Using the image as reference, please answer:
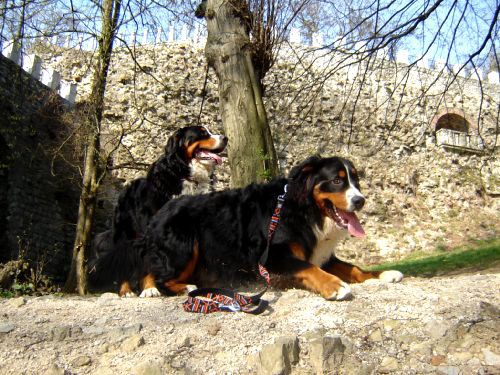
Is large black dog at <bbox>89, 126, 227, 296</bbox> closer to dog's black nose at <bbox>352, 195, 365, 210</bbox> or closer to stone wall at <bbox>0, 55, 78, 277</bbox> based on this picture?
dog's black nose at <bbox>352, 195, 365, 210</bbox>

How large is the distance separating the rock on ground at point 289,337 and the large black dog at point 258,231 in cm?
46

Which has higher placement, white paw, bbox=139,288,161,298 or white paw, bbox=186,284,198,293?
white paw, bbox=186,284,198,293

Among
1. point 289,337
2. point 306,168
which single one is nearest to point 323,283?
point 289,337

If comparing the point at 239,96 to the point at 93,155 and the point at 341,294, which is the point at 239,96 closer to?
the point at 341,294

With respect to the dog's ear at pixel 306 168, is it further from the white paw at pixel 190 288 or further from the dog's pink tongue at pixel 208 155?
the dog's pink tongue at pixel 208 155

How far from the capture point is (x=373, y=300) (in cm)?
302

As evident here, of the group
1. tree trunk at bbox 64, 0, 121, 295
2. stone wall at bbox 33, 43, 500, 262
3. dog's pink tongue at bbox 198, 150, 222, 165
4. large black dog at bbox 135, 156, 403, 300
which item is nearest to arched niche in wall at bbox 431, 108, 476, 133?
stone wall at bbox 33, 43, 500, 262

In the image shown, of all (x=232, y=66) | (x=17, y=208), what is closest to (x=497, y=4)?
(x=232, y=66)

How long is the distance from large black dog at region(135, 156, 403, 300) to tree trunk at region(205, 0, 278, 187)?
171 cm

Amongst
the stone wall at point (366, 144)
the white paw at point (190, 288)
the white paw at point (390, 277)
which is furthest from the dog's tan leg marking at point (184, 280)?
the stone wall at point (366, 144)

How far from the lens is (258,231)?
3734mm

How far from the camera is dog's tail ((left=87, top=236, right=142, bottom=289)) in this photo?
4407 mm

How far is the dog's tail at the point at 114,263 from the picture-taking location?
4407 mm

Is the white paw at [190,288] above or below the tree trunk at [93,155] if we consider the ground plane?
below
